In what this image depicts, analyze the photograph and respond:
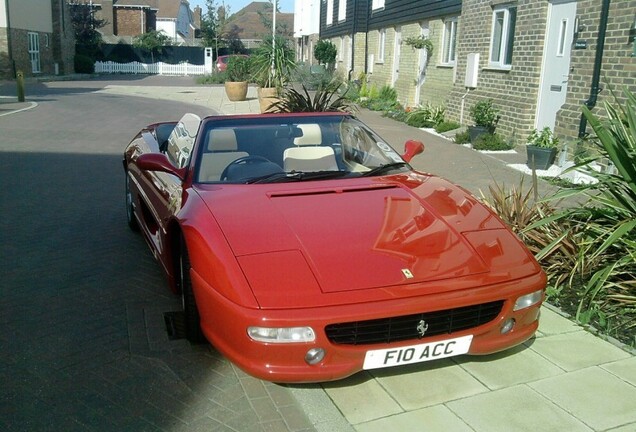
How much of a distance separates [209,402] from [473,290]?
1.53 m

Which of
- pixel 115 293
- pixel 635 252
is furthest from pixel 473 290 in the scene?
pixel 115 293

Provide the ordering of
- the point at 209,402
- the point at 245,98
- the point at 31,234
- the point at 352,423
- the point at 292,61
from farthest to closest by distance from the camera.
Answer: the point at 245,98
the point at 292,61
the point at 31,234
the point at 209,402
the point at 352,423

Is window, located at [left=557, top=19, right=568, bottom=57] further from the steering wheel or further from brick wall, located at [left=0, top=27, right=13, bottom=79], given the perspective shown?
brick wall, located at [left=0, top=27, right=13, bottom=79]

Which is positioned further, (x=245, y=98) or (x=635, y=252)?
(x=245, y=98)

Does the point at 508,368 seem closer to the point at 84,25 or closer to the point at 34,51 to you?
the point at 34,51

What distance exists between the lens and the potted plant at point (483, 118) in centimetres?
1281

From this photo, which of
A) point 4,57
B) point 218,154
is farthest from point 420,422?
point 4,57

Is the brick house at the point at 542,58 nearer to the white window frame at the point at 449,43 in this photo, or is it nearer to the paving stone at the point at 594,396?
the white window frame at the point at 449,43

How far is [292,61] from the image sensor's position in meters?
20.2

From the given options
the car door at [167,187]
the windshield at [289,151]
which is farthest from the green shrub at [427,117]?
the windshield at [289,151]

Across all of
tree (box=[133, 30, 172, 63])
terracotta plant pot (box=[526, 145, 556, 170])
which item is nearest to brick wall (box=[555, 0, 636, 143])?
terracotta plant pot (box=[526, 145, 556, 170])

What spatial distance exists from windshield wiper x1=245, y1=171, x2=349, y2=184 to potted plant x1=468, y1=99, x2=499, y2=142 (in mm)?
9008

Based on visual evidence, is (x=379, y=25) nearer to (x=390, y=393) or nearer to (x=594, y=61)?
(x=594, y=61)

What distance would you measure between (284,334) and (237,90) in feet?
69.7
